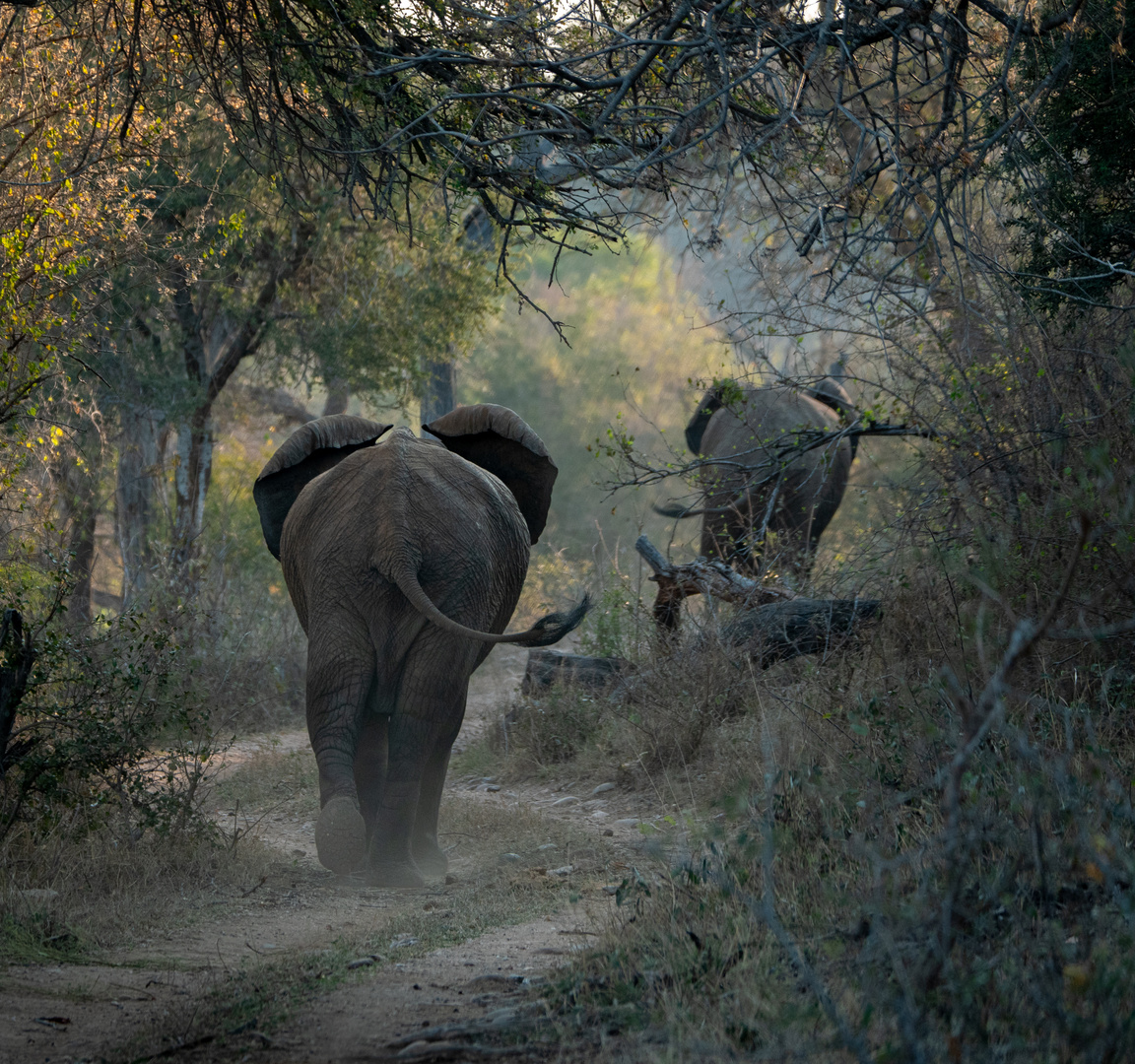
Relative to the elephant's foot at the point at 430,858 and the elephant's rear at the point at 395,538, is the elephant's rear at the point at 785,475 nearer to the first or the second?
the elephant's rear at the point at 395,538

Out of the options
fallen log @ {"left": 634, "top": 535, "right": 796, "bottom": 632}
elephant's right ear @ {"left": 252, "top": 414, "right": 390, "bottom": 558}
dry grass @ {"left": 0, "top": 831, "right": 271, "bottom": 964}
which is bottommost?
dry grass @ {"left": 0, "top": 831, "right": 271, "bottom": 964}

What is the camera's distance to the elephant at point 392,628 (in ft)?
18.5

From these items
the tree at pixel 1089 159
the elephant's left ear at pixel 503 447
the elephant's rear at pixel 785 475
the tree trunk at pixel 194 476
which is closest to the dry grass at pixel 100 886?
the elephant's left ear at pixel 503 447

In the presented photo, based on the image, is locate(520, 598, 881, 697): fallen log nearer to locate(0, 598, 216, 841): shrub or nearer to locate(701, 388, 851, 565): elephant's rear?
locate(701, 388, 851, 565): elephant's rear

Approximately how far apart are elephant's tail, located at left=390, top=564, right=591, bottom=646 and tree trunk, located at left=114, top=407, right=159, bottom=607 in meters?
9.16

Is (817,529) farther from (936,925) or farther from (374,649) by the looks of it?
(936,925)

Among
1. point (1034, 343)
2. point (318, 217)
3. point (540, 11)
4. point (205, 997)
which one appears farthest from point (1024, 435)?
point (318, 217)

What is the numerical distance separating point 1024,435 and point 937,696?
2.09 metres

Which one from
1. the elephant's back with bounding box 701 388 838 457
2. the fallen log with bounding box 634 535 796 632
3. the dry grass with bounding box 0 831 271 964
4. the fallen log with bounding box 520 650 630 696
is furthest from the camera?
the elephant's back with bounding box 701 388 838 457

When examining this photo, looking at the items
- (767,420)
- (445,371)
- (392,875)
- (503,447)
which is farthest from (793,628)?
(445,371)

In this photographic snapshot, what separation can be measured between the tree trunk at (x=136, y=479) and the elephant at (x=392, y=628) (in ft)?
28.1

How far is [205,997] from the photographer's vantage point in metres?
3.65

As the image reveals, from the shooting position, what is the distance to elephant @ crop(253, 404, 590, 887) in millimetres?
5648

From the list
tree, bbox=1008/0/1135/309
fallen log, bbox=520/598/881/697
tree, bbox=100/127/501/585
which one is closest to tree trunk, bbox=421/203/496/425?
tree, bbox=100/127/501/585
